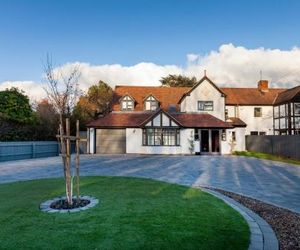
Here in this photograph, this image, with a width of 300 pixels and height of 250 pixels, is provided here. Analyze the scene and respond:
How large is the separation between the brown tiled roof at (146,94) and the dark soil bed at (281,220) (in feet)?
79.1

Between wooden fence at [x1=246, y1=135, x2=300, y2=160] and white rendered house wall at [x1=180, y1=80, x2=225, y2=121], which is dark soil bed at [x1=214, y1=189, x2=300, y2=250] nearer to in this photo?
wooden fence at [x1=246, y1=135, x2=300, y2=160]

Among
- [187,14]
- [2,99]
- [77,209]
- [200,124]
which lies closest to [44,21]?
[187,14]

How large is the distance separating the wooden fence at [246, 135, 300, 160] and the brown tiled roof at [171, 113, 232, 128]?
4131 millimetres

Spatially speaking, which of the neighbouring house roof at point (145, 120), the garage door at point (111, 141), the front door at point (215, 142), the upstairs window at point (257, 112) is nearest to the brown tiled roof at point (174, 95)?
the upstairs window at point (257, 112)

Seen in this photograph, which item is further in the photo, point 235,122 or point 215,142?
point 235,122

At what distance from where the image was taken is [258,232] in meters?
4.83

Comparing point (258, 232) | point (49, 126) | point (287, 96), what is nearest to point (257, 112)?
point (287, 96)

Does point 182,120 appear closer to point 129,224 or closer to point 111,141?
point 111,141

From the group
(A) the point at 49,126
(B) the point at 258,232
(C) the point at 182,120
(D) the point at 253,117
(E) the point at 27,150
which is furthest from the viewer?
(D) the point at 253,117

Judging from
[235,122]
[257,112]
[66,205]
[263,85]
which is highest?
[263,85]

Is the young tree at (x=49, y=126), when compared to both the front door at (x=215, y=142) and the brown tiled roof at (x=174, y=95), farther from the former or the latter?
the front door at (x=215, y=142)

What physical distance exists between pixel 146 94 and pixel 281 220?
28247 mm

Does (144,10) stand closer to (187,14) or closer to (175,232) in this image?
(187,14)

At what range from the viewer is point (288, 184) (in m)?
10.5
